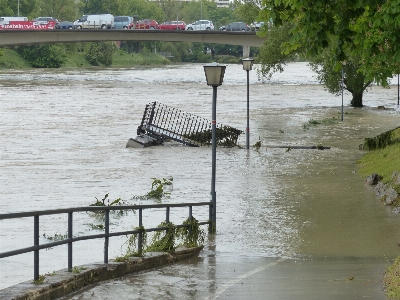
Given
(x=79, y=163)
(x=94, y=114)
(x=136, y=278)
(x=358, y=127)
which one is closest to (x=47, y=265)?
(x=136, y=278)

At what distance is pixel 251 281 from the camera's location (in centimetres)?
1074

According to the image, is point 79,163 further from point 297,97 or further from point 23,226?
point 297,97

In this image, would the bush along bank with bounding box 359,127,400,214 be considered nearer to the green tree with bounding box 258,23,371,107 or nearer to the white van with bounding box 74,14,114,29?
the green tree with bounding box 258,23,371,107

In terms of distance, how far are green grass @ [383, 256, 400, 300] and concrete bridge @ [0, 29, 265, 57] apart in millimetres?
72212

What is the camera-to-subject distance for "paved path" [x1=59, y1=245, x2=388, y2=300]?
371 inches

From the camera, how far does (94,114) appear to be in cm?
5394

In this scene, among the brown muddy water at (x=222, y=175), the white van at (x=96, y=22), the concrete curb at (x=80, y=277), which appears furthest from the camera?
the white van at (x=96, y=22)

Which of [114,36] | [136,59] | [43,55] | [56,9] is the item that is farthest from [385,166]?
[56,9]

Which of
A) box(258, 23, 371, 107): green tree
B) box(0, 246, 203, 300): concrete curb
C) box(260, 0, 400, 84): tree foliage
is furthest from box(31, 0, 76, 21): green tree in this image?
box(0, 246, 203, 300): concrete curb

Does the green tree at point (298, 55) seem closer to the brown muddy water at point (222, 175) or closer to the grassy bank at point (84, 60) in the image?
the brown muddy water at point (222, 175)

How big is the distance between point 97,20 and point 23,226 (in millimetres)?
91533

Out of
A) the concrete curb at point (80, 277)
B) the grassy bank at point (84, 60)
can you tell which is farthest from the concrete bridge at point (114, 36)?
the concrete curb at point (80, 277)

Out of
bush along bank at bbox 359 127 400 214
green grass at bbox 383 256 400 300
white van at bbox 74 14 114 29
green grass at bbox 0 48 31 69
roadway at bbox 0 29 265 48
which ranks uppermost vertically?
white van at bbox 74 14 114 29

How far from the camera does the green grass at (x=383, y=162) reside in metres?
24.7
